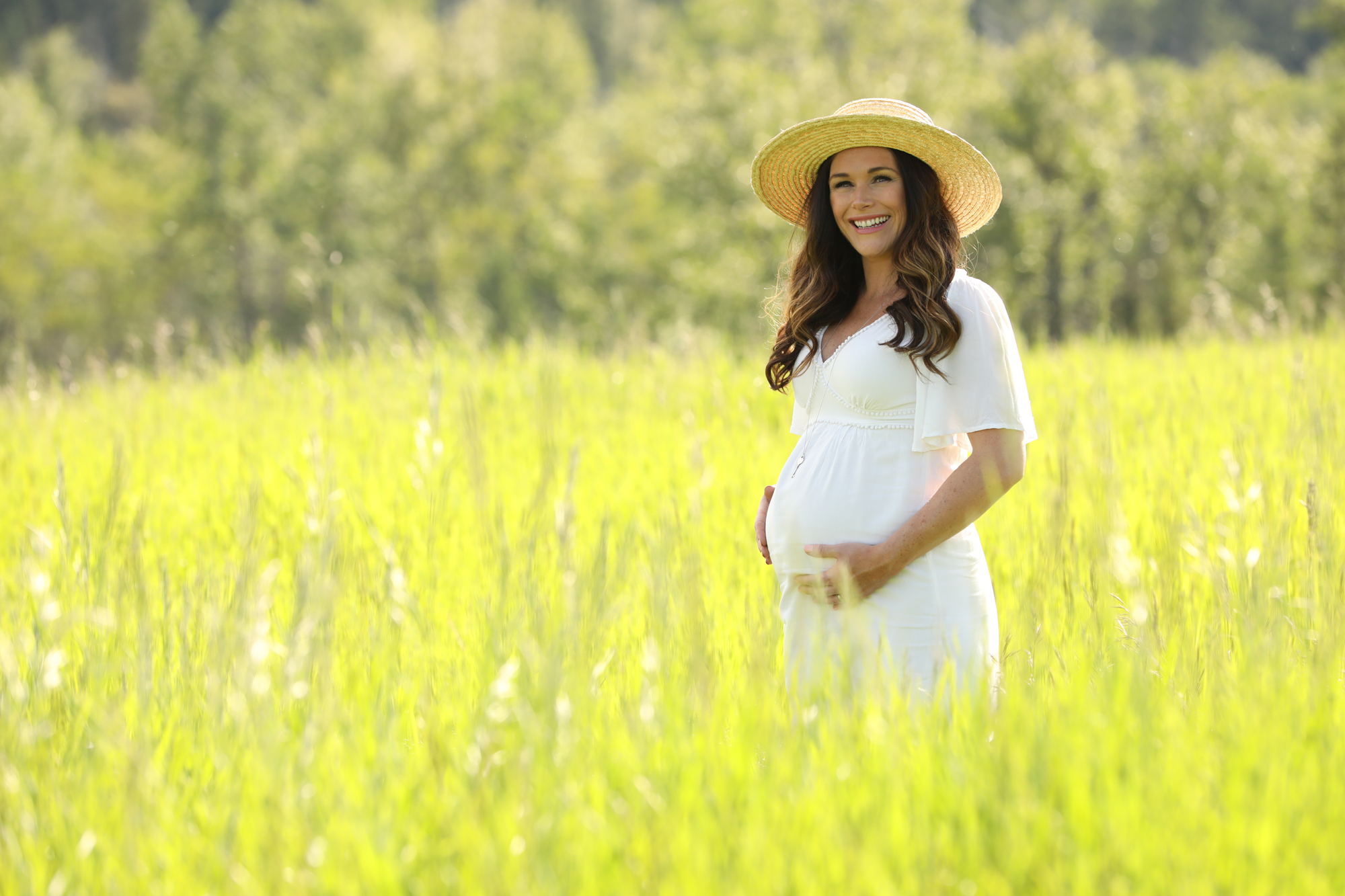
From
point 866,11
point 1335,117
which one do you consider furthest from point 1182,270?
point 866,11

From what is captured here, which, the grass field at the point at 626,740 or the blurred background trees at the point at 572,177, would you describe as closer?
the grass field at the point at 626,740

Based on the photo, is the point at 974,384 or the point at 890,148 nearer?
the point at 974,384

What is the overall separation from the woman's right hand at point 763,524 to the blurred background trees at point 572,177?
2618 cm

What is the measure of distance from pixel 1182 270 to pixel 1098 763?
43.9 meters

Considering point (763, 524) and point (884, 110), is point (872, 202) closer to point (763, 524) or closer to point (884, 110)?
point (884, 110)

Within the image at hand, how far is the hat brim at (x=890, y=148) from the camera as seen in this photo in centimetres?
242

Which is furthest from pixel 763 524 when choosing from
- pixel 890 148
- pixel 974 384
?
pixel 890 148

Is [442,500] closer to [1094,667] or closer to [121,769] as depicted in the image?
[121,769]

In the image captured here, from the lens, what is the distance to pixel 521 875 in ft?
4.01

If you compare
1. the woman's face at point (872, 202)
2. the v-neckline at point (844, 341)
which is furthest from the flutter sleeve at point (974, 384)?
the woman's face at point (872, 202)

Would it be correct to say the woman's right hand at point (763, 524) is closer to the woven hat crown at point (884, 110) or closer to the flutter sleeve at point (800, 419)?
the flutter sleeve at point (800, 419)

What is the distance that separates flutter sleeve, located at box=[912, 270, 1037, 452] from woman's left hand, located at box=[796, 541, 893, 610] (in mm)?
278

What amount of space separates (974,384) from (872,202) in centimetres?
62

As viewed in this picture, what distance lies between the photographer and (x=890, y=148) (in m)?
2.54
